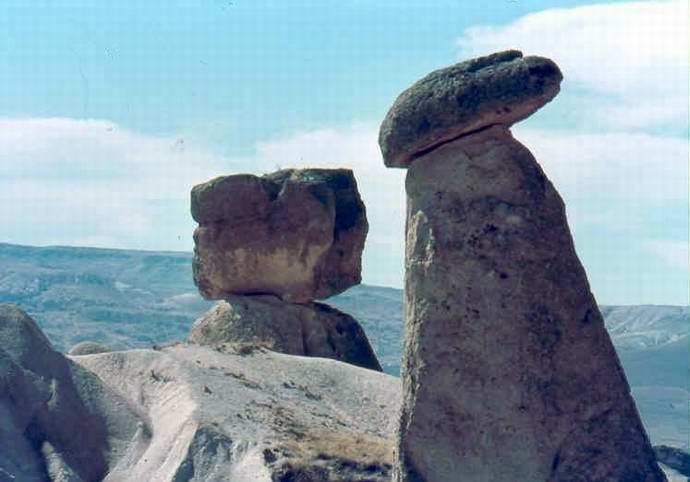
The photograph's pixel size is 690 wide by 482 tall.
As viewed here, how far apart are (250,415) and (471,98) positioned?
5.38 meters

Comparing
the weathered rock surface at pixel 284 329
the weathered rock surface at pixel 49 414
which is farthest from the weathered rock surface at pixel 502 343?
the weathered rock surface at pixel 284 329

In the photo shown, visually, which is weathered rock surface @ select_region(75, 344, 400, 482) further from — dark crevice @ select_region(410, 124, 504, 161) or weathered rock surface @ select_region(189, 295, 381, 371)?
dark crevice @ select_region(410, 124, 504, 161)

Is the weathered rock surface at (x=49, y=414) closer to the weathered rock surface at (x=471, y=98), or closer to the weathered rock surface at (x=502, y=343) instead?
the weathered rock surface at (x=502, y=343)

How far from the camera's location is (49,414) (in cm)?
1709

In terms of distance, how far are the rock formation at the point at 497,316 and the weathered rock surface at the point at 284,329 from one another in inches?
392

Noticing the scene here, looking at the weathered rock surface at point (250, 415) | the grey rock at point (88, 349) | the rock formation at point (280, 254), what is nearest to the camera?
the weathered rock surface at point (250, 415)

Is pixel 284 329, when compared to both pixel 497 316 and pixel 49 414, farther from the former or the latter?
pixel 497 316

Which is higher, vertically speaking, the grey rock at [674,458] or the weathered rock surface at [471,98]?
the weathered rock surface at [471,98]

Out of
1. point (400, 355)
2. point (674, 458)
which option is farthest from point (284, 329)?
point (674, 458)

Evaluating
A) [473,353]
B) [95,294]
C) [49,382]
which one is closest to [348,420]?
[49,382]

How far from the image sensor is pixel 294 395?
1873cm

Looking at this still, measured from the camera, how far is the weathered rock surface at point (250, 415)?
16.0m

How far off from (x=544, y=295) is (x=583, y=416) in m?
1.04

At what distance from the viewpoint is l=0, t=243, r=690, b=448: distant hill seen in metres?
114
